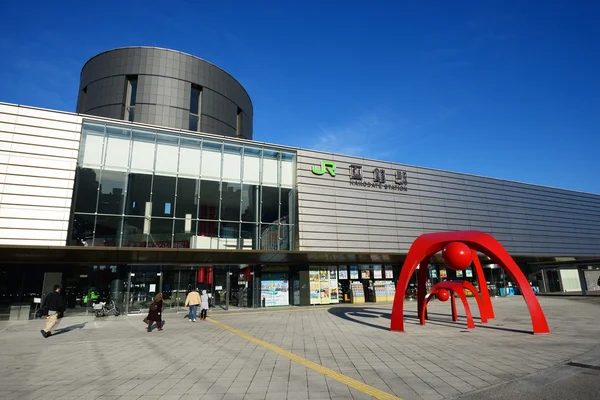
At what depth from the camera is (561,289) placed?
39.7m

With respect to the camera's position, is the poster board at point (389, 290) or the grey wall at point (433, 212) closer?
the grey wall at point (433, 212)

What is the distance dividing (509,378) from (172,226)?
62.3 feet

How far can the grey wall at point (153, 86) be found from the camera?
3453cm

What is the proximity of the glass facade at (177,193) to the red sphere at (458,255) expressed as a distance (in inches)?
527

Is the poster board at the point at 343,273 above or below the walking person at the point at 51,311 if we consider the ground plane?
above

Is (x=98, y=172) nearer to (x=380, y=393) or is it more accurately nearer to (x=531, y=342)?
(x=380, y=393)

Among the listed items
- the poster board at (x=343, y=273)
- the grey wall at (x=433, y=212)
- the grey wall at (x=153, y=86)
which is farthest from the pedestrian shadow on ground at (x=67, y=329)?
the grey wall at (x=153, y=86)

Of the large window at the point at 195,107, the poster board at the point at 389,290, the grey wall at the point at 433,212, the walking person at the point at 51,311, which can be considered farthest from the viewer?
the large window at the point at 195,107

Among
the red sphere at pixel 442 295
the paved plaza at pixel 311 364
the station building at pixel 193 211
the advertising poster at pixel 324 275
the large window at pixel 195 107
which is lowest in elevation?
the paved plaza at pixel 311 364

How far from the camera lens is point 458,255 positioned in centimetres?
1170

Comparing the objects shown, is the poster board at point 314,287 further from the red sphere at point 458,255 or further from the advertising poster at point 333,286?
the red sphere at point 458,255

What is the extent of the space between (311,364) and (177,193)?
16982 millimetres

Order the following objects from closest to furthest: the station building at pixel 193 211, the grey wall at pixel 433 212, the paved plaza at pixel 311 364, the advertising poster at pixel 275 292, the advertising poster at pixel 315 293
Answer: the paved plaza at pixel 311 364 < the station building at pixel 193 211 < the advertising poster at pixel 275 292 < the advertising poster at pixel 315 293 < the grey wall at pixel 433 212

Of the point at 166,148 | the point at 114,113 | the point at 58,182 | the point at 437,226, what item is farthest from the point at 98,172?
the point at 437,226
